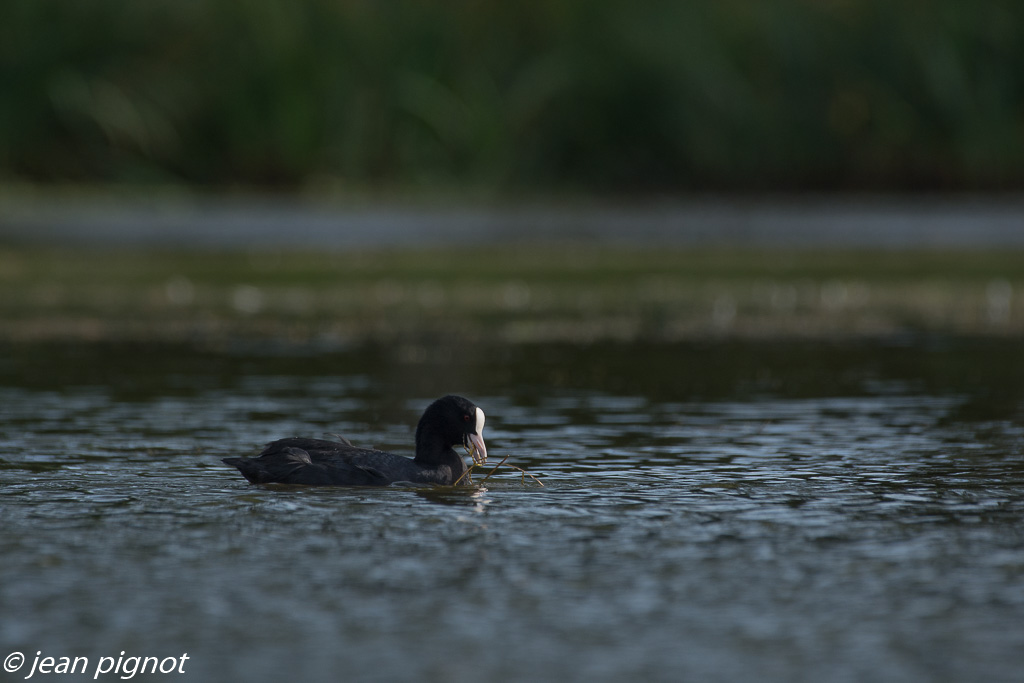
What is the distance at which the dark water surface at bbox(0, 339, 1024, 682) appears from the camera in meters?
6.08

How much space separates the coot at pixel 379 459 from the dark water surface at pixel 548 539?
3.9 inches

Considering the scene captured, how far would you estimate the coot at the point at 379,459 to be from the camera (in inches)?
351

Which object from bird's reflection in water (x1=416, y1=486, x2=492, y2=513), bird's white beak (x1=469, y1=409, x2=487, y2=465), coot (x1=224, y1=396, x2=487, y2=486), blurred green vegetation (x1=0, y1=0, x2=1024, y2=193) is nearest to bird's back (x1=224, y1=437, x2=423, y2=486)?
coot (x1=224, y1=396, x2=487, y2=486)

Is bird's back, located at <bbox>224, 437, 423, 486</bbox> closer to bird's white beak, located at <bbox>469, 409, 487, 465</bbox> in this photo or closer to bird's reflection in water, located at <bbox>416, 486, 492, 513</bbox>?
bird's reflection in water, located at <bbox>416, 486, 492, 513</bbox>

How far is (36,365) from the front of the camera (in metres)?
14.6

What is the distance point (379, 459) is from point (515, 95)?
61.3 feet

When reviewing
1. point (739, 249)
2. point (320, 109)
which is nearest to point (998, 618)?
point (739, 249)

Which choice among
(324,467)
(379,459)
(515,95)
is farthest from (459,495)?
(515,95)

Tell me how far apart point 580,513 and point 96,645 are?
9.00ft

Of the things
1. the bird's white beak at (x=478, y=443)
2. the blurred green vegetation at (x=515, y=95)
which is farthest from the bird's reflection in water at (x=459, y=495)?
the blurred green vegetation at (x=515, y=95)

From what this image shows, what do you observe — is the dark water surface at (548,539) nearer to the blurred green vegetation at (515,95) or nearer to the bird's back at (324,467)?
the bird's back at (324,467)

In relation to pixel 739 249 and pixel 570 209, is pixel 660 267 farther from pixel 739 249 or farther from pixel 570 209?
pixel 570 209

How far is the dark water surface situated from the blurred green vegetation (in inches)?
541

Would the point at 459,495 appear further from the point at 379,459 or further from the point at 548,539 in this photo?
the point at 548,539
